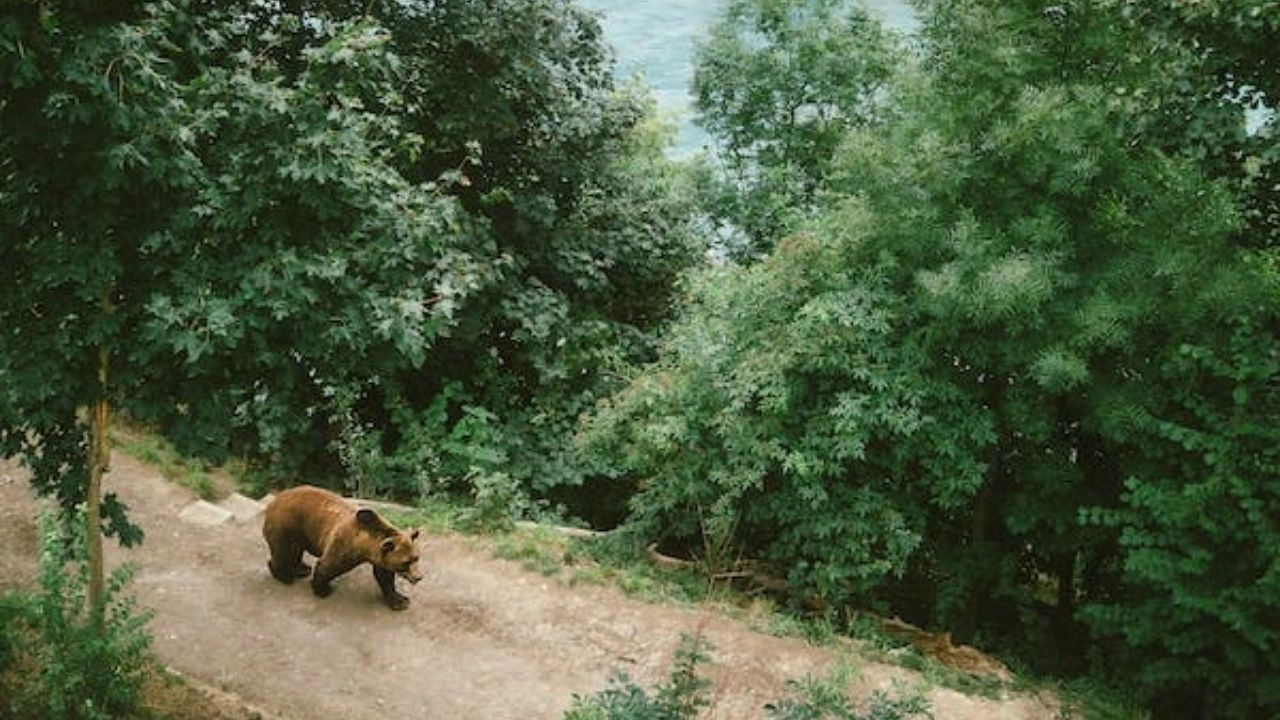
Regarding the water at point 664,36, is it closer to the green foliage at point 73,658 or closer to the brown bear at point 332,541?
the brown bear at point 332,541

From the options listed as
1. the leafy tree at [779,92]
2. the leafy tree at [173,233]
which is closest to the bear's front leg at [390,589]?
the leafy tree at [173,233]

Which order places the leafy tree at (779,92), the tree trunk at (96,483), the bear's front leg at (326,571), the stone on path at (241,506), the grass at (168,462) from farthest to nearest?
1. the leafy tree at (779,92)
2. the grass at (168,462)
3. the stone on path at (241,506)
4. the bear's front leg at (326,571)
5. the tree trunk at (96,483)

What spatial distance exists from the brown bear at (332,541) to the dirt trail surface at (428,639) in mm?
188

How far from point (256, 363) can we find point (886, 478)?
5.26 metres

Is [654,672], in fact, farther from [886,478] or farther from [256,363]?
[256,363]

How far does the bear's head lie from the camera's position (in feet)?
23.6

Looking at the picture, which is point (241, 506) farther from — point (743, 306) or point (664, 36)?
point (664, 36)

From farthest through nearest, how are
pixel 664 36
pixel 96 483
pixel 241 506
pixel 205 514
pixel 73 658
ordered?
pixel 664 36 < pixel 241 506 < pixel 205 514 < pixel 96 483 < pixel 73 658

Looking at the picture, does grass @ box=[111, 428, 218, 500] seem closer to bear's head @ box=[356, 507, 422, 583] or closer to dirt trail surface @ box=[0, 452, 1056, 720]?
dirt trail surface @ box=[0, 452, 1056, 720]

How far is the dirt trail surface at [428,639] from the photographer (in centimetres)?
677

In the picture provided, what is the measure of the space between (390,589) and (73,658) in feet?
8.88

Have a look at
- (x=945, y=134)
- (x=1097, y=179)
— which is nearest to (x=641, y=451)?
(x=945, y=134)

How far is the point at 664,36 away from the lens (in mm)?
28297

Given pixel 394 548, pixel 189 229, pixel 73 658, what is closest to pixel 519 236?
pixel 394 548
